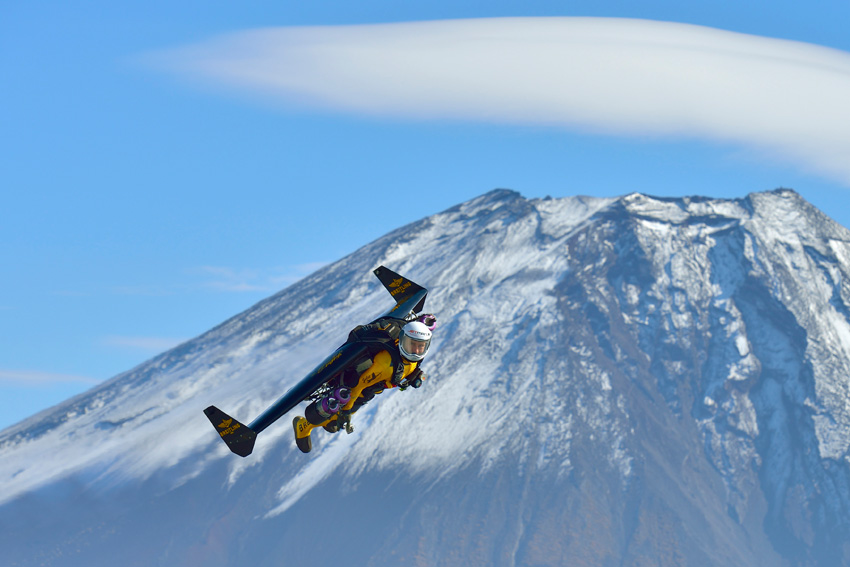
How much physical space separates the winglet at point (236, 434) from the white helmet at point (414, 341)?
9152mm

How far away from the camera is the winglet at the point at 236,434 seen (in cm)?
6306

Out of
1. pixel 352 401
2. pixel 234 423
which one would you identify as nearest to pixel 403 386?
pixel 352 401

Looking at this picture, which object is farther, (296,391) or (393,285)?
(393,285)

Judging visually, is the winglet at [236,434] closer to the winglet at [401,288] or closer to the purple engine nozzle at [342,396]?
the purple engine nozzle at [342,396]

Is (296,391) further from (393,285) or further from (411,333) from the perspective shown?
(393,285)

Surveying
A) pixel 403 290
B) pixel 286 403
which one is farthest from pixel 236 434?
pixel 403 290

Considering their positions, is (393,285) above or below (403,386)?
above

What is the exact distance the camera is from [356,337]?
2530 inches

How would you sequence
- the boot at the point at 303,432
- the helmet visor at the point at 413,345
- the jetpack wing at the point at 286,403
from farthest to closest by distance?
1. the boot at the point at 303,432
2. the helmet visor at the point at 413,345
3. the jetpack wing at the point at 286,403

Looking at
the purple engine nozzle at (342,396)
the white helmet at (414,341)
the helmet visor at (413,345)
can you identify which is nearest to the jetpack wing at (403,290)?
the white helmet at (414,341)

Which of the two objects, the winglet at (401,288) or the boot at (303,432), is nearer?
the boot at (303,432)

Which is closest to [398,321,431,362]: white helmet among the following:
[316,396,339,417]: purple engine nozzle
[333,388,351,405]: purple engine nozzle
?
[333,388,351,405]: purple engine nozzle

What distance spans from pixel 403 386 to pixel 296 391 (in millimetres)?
6282

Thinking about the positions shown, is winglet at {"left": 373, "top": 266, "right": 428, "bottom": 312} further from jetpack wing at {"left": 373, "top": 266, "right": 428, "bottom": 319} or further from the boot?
the boot
